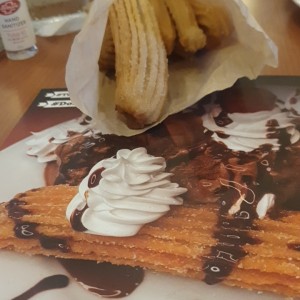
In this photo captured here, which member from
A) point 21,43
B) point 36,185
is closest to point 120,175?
point 36,185

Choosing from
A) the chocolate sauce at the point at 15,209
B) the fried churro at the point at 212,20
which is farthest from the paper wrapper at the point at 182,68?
the chocolate sauce at the point at 15,209

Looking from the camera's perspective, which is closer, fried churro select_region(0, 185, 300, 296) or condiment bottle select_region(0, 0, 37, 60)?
fried churro select_region(0, 185, 300, 296)

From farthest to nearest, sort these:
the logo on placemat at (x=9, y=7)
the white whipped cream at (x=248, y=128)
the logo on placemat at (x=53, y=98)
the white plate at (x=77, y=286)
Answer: the logo on placemat at (x=9, y=7)
the logo on placemat at (x=53, y=98)
the white whipped cream at (x=248, y=128)
the white plate at (x=77, y=286)

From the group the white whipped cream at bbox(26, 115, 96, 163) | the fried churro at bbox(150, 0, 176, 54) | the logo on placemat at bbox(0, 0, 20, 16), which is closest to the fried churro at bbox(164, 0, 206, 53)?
the fried churro at bbox(150, 0, 176, 54)

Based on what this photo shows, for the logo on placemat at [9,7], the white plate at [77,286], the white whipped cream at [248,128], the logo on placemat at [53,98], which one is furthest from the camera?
the logo on placemat at [9,7]

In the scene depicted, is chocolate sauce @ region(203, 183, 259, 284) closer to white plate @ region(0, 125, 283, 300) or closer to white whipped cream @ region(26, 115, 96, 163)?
white plate @ region(0, 125, 283, 300)

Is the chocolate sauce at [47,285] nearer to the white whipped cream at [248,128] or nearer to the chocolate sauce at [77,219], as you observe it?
the chocolate sauce at [77,219]
